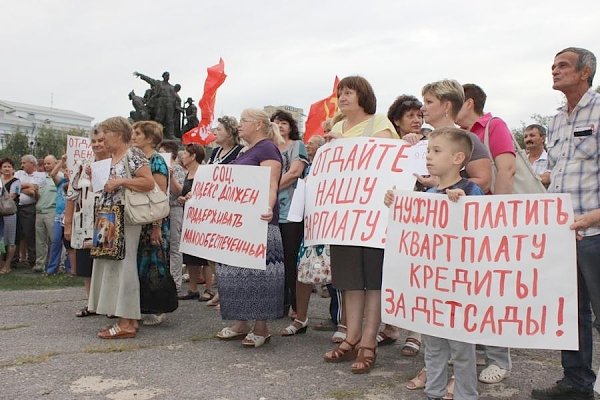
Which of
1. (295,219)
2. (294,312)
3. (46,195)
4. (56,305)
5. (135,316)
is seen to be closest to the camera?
(295,219)

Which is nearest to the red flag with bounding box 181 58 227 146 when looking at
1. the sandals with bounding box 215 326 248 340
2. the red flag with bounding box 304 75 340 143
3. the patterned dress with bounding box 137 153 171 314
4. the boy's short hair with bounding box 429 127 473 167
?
the red flag with bounding box 304 75 340 143

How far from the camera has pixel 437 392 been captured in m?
3.23

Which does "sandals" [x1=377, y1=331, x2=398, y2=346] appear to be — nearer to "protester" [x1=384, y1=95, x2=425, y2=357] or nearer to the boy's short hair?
"protester" [x1=384, y1=95, x2=425, y2=357]

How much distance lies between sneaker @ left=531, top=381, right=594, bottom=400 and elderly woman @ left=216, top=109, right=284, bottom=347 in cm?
201

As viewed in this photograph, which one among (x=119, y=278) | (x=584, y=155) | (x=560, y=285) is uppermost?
(x=584, y=155)

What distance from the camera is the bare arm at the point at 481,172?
11.8 feet

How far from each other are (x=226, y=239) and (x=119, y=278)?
1.02 meters

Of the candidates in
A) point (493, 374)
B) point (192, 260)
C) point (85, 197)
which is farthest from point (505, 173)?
point (192, 260)

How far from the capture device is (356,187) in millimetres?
4152

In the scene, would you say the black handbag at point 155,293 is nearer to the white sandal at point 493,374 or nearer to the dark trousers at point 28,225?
the white sandal at point 493,374

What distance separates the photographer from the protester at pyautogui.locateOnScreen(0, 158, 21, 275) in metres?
9.67

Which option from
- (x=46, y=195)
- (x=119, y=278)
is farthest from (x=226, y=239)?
(x=46, y=195)

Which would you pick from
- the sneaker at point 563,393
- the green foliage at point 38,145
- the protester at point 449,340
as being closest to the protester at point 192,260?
the protester at point 449,340

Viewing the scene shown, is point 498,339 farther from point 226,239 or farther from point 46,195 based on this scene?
point 46,195
